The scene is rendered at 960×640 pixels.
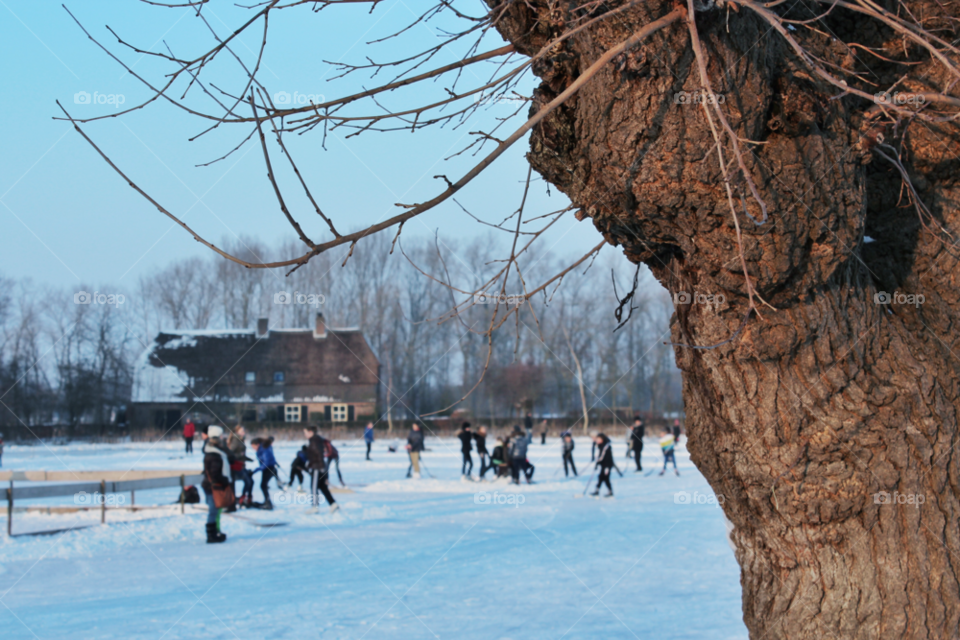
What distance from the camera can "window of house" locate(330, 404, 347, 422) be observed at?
45.7 meters

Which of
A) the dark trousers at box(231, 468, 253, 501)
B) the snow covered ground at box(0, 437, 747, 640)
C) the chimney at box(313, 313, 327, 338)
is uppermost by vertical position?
the chimney at box(313, 313, 327, 338)

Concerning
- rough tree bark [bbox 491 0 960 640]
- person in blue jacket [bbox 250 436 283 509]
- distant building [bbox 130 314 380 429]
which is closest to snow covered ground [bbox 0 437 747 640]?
person in blue jacket [bbox 250 436 283 509]

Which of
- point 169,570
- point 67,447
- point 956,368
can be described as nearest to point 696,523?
point 169,570

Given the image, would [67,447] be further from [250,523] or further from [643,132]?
[643,132]

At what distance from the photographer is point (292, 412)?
150 feet

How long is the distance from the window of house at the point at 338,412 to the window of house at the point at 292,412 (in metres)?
2.18

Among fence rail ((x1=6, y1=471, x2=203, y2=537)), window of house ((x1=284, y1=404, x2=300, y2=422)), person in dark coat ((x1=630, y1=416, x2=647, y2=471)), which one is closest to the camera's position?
fence rail ((x1=6, y1=471, x2=203, y2=537))

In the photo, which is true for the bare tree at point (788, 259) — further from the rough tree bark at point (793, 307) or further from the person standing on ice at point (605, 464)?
the person standing on ice at point (605, 464)

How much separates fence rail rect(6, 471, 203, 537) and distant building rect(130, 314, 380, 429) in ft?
93.5

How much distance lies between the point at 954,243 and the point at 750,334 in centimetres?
98

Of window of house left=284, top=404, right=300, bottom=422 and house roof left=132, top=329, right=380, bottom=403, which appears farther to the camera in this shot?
window of house left=284, top=404, right=300, bottom=422

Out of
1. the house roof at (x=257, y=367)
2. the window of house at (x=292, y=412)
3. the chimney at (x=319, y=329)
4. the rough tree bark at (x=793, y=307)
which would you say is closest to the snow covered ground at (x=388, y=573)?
the rough tree bark at (x=793, y=307)

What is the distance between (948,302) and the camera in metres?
2.78

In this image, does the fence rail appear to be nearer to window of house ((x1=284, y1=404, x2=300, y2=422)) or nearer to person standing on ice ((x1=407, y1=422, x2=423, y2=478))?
person standing on ice ((x1=407, y1=422, x2=423, y2=478))
